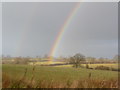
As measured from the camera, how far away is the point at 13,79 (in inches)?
254

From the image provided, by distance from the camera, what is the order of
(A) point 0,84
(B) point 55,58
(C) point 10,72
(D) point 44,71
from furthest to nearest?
(B) point 55,58 < (D) point 44,71 < (C) point 10,72 < (A) point 0,84

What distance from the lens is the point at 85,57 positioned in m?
13.8

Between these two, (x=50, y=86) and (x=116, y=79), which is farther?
(x=116, y=79)

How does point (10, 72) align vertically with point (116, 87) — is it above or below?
above

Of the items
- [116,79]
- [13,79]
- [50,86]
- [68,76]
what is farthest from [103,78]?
[13,79]

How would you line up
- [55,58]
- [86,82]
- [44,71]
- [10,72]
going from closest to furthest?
[86,82]
[10,72]
[44,71]
[55,58]

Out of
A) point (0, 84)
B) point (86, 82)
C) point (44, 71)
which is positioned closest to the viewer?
point (0, 84)

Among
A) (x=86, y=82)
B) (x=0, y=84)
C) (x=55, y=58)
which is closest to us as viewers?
(x=0, y=84)

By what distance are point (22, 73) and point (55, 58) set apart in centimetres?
643

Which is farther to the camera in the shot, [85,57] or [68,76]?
[85,57]

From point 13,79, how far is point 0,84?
18.6 inches

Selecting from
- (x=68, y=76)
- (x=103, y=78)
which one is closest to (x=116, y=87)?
(x=103, y=78)

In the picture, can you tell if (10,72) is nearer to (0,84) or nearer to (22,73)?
(22,73)

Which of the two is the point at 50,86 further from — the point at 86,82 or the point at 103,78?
the point at 103,78
